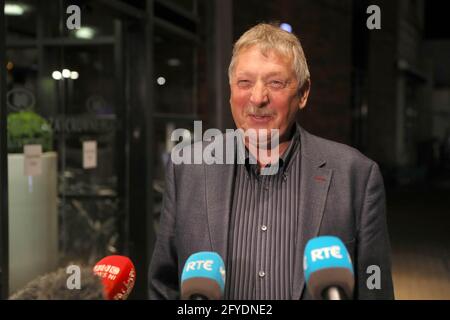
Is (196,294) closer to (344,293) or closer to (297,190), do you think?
(344,293)

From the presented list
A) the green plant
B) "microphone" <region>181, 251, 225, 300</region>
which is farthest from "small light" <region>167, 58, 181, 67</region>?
"microphone" <region>181, 251, 225, 300</region>

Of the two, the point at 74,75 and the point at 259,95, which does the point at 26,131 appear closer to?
the point at 74,75

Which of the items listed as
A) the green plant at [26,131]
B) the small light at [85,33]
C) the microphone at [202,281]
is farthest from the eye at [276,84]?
the small light at [85,33]

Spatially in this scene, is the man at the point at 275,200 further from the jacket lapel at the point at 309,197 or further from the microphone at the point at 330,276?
the microphone at the point at 330,276

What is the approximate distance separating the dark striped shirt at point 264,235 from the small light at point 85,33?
10.7 ft

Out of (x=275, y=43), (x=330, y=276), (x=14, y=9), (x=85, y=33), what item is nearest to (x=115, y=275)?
(x=330, y=276)

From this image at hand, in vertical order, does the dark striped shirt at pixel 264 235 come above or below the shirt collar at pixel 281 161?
below

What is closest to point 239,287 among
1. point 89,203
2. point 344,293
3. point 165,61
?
point 344,293

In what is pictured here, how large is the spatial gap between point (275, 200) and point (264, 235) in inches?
4.2

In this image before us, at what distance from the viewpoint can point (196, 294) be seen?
1.29 m

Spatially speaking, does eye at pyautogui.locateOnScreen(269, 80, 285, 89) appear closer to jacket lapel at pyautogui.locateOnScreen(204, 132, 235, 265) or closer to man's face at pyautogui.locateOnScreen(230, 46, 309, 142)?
man's face at pyautogui.locateOnScreen(230, 46, 309, 142)

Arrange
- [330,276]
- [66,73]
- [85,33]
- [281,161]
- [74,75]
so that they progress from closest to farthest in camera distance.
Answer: [330,276]
[281,161]
[66,73]
[74,75]
[85,33]

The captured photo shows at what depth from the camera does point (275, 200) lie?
1837 mm

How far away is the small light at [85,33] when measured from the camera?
4783 millimetres
